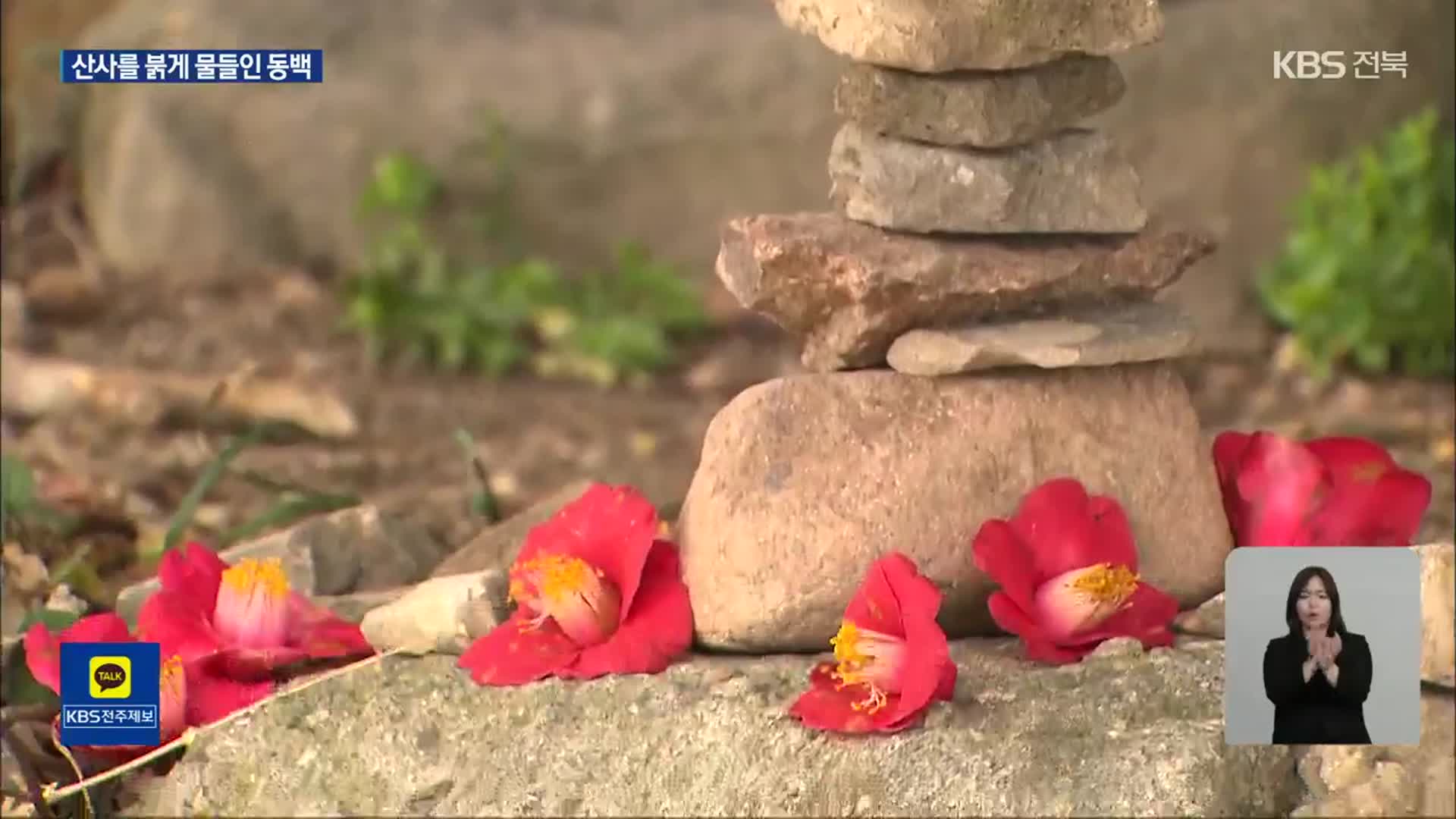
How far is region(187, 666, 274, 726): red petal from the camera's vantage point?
5.08 ft

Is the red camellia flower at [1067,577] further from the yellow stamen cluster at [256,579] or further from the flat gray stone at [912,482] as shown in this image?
the yellow stamen cluster at [256,579]

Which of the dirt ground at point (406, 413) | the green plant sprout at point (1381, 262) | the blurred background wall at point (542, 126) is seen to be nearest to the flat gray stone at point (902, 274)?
→ the dirt ground at point (406, 413)

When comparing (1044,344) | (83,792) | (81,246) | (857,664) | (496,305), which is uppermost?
(81,246)

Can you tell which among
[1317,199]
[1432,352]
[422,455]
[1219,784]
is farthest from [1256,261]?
[1219,784]

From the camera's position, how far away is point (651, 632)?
148cm

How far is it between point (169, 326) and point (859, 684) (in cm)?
295

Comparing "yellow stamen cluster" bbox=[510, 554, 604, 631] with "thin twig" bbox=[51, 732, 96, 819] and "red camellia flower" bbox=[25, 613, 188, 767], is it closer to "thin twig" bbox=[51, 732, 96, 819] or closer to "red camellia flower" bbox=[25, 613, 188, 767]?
"red camellia flower" bbox=[25, 613, 188, 767]

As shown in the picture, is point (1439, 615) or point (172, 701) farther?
point (172, 701)

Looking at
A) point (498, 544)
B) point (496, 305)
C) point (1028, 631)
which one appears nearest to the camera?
point (1028, 631)

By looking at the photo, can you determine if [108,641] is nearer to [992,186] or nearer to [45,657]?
[45,657]

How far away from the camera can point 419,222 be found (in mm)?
4012

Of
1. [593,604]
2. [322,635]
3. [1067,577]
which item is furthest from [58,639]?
[1067,577]

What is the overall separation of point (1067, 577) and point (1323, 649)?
0.21 metres

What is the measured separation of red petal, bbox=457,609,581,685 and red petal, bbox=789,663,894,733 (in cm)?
21
